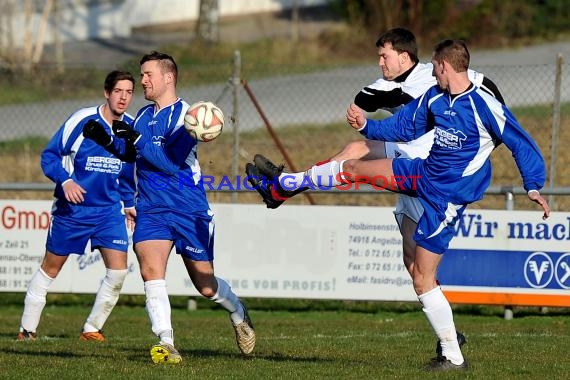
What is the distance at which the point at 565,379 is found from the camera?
8.08 metres

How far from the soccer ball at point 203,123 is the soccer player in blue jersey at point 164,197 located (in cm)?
19

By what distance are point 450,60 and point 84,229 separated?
4431 millimetres

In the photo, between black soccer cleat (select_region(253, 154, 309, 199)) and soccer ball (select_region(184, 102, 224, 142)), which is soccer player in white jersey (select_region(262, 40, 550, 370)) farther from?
soccer ball (select_region(184, 102, 224, 142))

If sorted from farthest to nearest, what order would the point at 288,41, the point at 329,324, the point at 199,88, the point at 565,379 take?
the point at 288,41 < the point at 199,88 < the point at 329,324 < the point at 565,379

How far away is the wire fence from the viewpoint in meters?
18.0

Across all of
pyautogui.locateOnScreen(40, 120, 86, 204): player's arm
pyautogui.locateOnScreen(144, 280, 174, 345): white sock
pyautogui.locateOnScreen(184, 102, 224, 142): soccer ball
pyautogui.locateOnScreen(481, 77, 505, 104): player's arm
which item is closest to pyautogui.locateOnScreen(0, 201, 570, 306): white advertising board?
pyautogui.locateOnScreen(40, 120, 86, 204): player's arm

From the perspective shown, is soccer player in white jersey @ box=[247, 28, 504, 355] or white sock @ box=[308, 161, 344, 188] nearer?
white sock @ box=[308, 161, 344, 188]

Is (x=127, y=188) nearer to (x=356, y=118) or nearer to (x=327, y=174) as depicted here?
(x=327, y=174)

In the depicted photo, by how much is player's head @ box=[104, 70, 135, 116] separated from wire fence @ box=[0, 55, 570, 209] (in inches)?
194

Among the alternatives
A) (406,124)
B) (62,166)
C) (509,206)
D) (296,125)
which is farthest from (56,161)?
(296,125)

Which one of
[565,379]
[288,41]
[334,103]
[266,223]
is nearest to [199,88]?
[334,103]

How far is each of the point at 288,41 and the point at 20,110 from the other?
A: 12.6 m

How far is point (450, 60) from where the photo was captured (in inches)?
320

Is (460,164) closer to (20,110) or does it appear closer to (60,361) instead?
(60,361)
